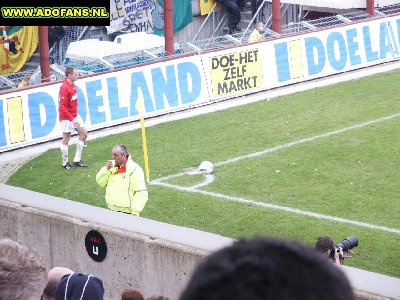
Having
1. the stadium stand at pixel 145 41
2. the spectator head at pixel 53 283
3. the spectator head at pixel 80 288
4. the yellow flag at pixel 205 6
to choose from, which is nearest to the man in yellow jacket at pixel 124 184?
the spectator head at pixel 53 283

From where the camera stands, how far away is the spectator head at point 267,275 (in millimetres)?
1627

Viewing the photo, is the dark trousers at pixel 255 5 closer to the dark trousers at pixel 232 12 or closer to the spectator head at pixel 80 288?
the dark trousers at pixel 232 12

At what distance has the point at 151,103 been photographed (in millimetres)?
19141

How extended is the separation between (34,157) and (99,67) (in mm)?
3414

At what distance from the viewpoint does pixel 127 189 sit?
10984mm

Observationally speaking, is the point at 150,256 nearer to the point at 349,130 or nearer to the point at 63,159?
the point at 63,159

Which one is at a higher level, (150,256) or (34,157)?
(150,256)

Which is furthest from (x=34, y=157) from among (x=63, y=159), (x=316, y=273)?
(x=316, y=273)

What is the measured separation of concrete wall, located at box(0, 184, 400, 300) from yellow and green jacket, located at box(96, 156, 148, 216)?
160cm

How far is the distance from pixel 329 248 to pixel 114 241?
189 cm

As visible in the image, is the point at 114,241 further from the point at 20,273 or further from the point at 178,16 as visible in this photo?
the point at 178,16

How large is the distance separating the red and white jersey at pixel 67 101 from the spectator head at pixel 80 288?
11.6m

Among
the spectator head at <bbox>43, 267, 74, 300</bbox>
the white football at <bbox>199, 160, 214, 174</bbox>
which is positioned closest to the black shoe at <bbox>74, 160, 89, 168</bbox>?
the white football at <bbox>199, 160, 214, 174</bbox>

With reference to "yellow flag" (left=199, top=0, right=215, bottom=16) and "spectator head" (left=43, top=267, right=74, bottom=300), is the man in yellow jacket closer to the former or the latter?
"spectator head" (left=43, top=267, right=74, bottom=300)
